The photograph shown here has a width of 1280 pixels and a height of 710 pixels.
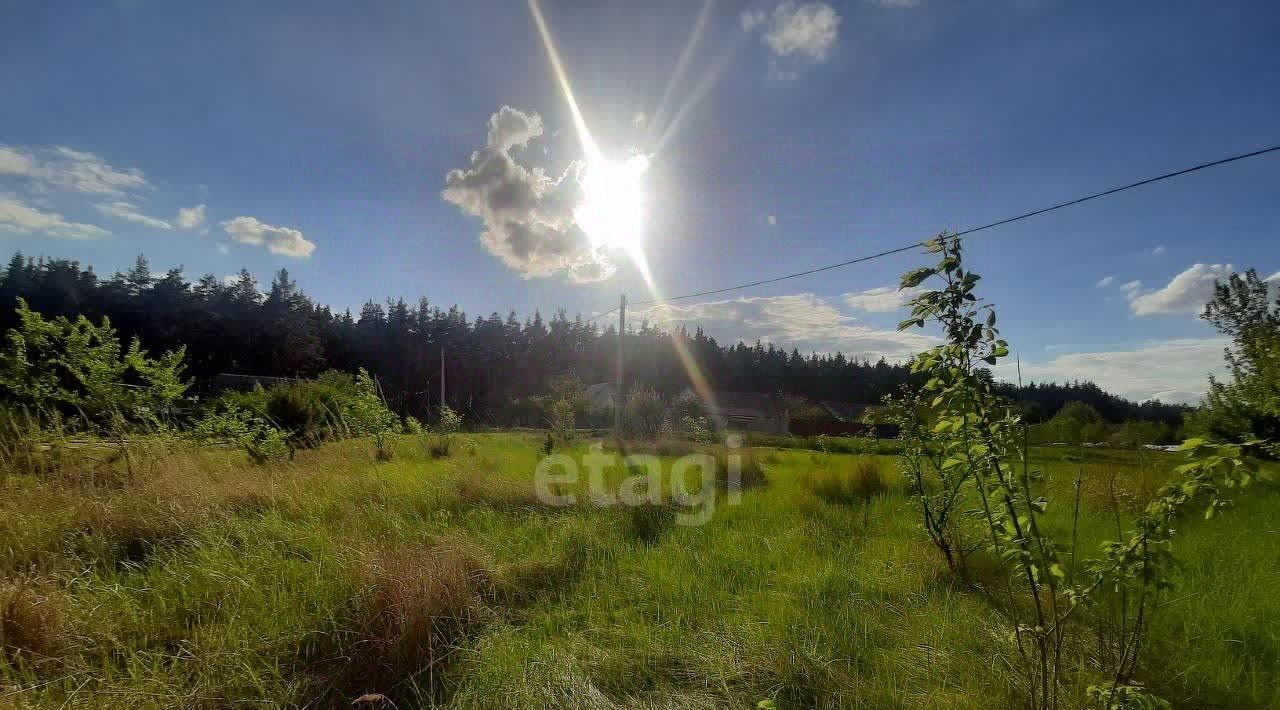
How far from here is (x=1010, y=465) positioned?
194 centimetres

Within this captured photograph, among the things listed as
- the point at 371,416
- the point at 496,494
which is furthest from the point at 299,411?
the point at 496,494

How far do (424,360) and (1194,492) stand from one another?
5670 cm

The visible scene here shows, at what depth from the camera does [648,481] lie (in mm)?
7324

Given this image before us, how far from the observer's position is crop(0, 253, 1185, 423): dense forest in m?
41.4

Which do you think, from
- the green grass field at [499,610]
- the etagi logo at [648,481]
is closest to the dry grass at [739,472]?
the etagi logo at [648,481]

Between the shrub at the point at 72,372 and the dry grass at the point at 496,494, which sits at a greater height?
the shrub at the point at 72,372

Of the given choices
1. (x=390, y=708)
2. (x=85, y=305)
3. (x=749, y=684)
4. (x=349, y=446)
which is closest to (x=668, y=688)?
(x=749, y=684)

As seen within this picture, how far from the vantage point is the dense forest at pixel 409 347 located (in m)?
41.4

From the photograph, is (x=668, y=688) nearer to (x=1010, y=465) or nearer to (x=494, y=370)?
(x=1010, y=465)

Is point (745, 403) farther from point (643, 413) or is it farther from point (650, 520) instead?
point (650, 520)

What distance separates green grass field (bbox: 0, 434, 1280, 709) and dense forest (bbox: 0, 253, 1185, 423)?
2804 centimetres

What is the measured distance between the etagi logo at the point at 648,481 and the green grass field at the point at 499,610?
0.92 meters

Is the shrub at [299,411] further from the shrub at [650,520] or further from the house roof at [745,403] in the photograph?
the house roof at [745,403]

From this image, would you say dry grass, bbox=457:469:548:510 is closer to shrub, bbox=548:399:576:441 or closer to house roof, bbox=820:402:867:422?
shrub, bbox=548:399:576:441
